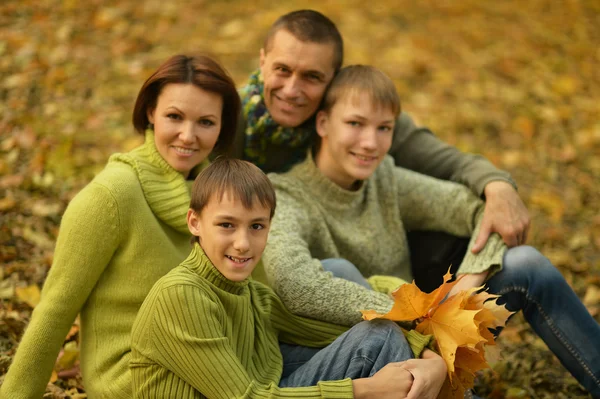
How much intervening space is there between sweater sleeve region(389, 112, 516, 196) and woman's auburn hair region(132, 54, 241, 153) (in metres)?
0.94

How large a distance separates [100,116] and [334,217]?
9.80 feet

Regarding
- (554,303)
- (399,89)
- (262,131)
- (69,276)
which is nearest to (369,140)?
(262,131)

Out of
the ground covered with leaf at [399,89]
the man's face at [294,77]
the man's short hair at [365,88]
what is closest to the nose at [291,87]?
the man's face at [294,77]

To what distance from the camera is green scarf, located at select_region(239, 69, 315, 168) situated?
2.89m

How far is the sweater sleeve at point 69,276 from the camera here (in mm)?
2170

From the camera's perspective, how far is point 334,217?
2795mm

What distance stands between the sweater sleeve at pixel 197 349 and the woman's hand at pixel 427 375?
0.20m

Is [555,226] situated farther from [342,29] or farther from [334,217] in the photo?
[342,29]

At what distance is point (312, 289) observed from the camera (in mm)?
2348

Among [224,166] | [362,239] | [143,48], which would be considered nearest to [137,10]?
[143,48]

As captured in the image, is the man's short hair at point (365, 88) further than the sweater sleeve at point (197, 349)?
Yes

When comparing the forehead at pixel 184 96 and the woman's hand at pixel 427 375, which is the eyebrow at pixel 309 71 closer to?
the forehead at pixel 184 96

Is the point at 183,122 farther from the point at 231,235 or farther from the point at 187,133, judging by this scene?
the point at 231,235

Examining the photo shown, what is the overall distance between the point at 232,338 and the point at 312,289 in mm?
373
